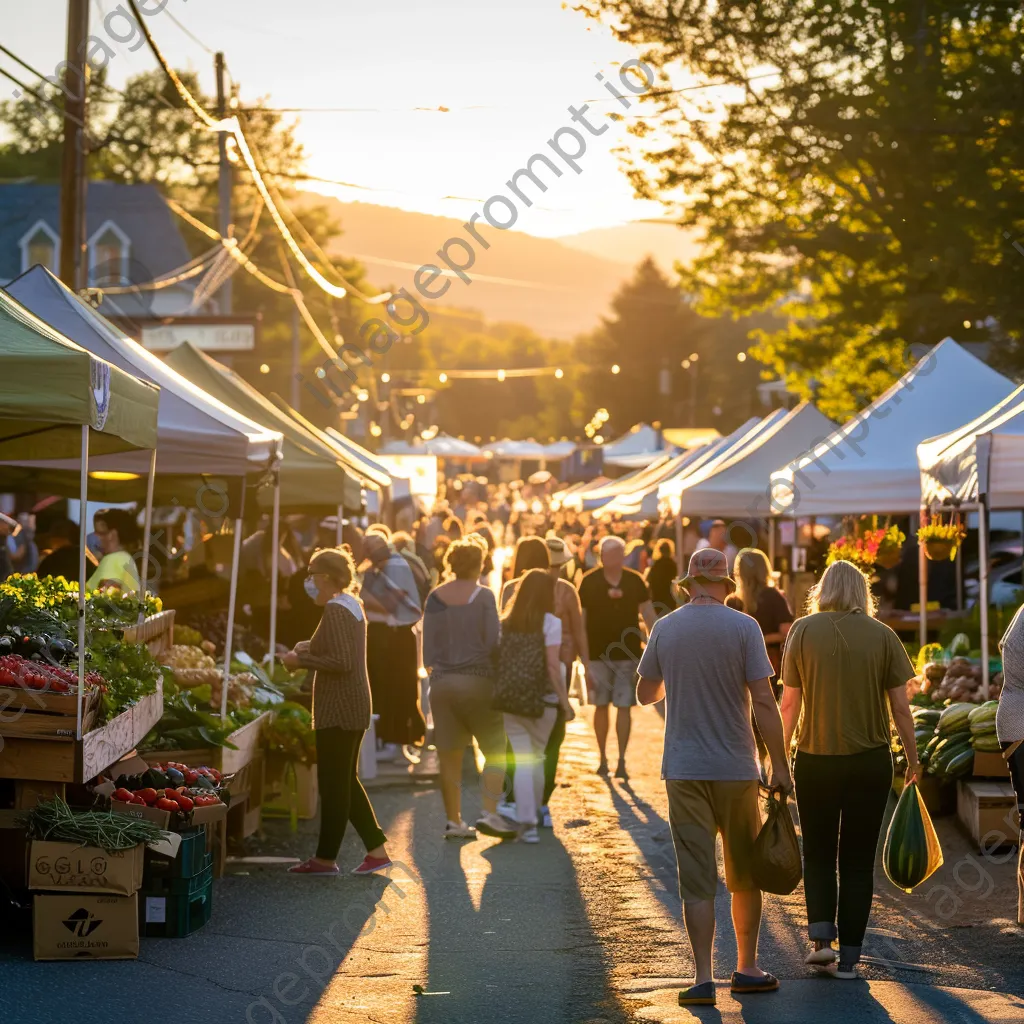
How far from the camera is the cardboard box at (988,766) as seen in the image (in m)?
11.0

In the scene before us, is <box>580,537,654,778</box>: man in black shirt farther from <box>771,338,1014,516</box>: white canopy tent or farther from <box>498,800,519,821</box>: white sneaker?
<box>498,800,519,821</box>: white sneaker

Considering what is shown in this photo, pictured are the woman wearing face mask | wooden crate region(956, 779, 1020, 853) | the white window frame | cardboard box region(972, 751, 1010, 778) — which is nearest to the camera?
the woman wearing face mask

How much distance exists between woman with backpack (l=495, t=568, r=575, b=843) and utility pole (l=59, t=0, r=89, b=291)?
24.0ft

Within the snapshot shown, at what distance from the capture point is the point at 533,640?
37.5ft

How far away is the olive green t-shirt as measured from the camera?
7.42 m

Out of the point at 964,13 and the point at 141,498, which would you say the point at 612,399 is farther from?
the point at 141,498

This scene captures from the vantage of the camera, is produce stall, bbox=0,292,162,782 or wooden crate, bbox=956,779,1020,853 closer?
produce stall, bbox=0,292,162,782

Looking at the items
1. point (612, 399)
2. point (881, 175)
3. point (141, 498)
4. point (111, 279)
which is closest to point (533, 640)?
point (141, 498)

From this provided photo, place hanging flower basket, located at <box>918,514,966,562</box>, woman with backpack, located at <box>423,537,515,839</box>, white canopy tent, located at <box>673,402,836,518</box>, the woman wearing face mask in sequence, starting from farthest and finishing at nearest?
white canopy tent, located at <box>673,402,836,518</box> → hanging flower basket, located at <box>918,514,966,562</box> → woman with backpack, located at <box>423,537,515,839</box> → the woman wearing face mask

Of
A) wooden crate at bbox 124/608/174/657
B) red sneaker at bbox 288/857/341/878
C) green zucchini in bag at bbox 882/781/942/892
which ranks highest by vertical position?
wooden crate at bbox 124/608/174/657

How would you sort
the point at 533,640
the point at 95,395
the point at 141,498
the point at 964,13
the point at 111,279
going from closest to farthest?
the point at 95,395 → the point at 533,640 → the point at 141,498 → the point at 964,13 → the point at 111,279

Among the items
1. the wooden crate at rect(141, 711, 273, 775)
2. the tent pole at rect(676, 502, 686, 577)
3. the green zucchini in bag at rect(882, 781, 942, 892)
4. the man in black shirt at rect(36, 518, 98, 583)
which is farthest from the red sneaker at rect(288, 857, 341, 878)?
the tent pole at rect(676, 502, 686, 577)

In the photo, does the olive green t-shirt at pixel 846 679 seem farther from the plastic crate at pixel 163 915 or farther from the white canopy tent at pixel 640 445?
the white canopy tent at pixel 640 445

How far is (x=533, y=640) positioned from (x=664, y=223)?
58.6ft
